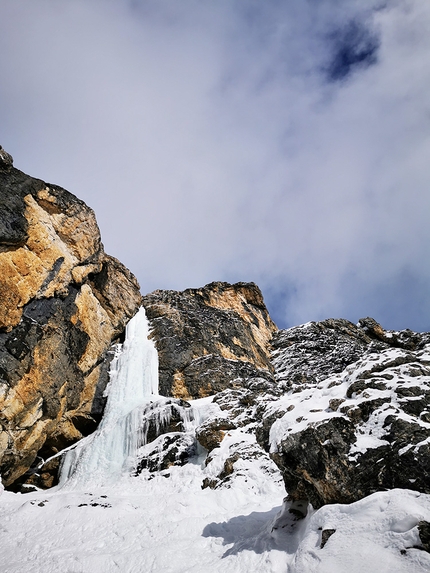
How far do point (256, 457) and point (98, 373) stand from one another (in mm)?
Answer: 13497

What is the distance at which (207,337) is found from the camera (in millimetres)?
29359

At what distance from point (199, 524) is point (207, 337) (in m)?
19.9

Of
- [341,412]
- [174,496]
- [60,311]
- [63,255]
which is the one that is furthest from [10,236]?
[341,412]

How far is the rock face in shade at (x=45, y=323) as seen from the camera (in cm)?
1589

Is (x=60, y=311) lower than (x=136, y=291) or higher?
lower

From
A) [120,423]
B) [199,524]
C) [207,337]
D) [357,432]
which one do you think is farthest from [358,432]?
[207,337]

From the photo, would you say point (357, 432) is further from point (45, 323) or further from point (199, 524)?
point (45, 323)

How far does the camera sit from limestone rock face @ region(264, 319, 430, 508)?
588cm

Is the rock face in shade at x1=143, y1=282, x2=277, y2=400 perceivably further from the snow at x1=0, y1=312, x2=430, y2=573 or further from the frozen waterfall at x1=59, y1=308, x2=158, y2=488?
the snow at x1=0, y1=312, x2=430, y2=573

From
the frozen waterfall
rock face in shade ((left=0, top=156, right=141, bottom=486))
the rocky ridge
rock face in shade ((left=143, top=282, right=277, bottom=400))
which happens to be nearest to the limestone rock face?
the rocky ridge

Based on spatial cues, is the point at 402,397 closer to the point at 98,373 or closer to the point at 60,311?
the point at 60,311

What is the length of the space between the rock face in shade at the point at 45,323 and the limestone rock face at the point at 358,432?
41.2ft

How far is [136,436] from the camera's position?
722 inches

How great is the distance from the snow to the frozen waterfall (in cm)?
9
